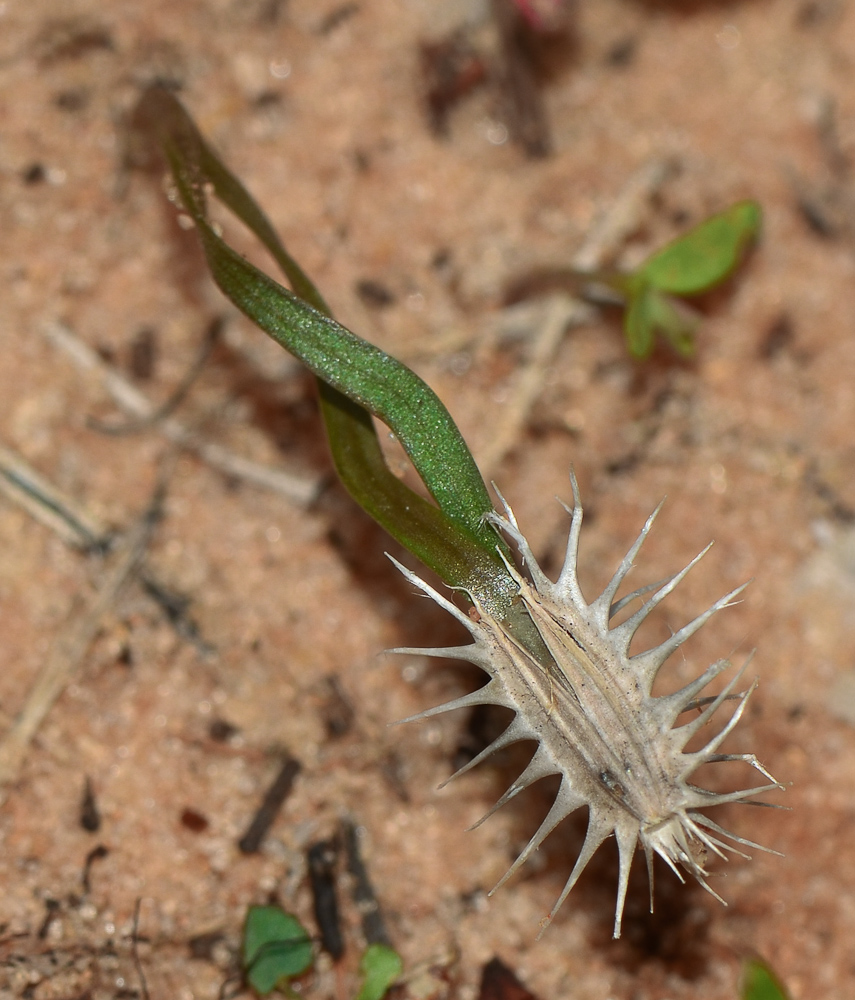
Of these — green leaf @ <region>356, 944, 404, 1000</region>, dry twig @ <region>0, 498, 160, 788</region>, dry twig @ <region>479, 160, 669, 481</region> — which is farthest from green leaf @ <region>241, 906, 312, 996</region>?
dry twig @ <region>479, 160, 669, 481</region>

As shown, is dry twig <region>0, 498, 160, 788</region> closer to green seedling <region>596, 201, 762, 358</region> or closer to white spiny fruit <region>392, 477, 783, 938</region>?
white spiny fruit <region>392, 477, 783, 938</region>

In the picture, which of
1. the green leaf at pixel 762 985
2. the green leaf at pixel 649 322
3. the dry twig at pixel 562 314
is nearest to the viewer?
the green leaf at pixel 762 985

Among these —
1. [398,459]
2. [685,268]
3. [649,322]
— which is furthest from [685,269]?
[398,459]

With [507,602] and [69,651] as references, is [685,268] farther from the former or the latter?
[69,651]

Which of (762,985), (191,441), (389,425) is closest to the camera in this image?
(389,425)

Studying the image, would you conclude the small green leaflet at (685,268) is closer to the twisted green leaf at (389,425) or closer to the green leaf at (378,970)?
the twisted green leaf at (389,425)

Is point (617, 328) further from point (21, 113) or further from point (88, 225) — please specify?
point (21, 113)

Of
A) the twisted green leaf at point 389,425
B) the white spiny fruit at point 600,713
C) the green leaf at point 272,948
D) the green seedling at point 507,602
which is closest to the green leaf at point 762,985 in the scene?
the green seedling at point 507,602

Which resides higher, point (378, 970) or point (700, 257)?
point (700, 257)
